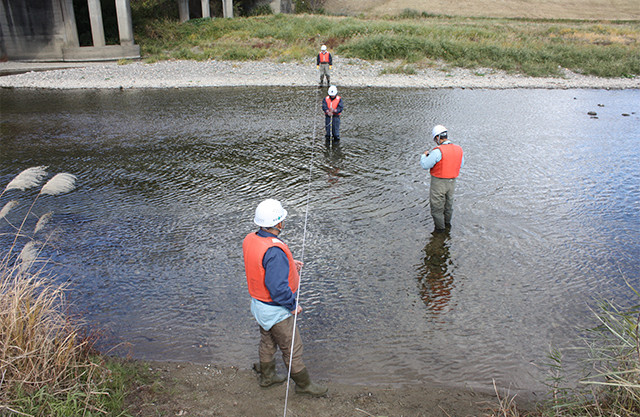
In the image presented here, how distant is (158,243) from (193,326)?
2.67m

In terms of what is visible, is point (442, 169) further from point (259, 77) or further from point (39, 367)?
point (259, 77)

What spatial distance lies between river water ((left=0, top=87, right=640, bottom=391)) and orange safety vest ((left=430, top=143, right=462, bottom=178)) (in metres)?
1.18

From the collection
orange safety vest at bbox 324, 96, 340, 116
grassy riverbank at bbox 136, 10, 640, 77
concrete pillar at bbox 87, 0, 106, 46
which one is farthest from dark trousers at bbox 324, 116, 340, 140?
concrete pillar at bbox 87, 0, 106, 46

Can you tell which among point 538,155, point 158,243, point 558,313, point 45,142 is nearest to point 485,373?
point 558,313

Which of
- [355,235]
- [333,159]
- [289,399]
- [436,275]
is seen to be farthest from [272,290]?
[333,159]

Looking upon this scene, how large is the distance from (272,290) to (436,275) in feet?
11.9

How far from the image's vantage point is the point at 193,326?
5.84 meters

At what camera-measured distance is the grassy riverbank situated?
28.6 m

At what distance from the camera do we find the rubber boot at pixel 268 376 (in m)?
4.65

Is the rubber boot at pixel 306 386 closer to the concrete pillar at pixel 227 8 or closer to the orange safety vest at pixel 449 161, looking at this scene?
the orange safety vest at pixel 449 161

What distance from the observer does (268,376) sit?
470cm

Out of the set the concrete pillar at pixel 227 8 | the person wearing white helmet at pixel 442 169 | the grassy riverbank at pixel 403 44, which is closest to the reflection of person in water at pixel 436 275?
the person wearing white helmet at pixel 442 169

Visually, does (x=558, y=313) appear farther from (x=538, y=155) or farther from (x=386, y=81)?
(x=386, y=81)

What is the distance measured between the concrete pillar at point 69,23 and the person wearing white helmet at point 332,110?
27.5 meters
